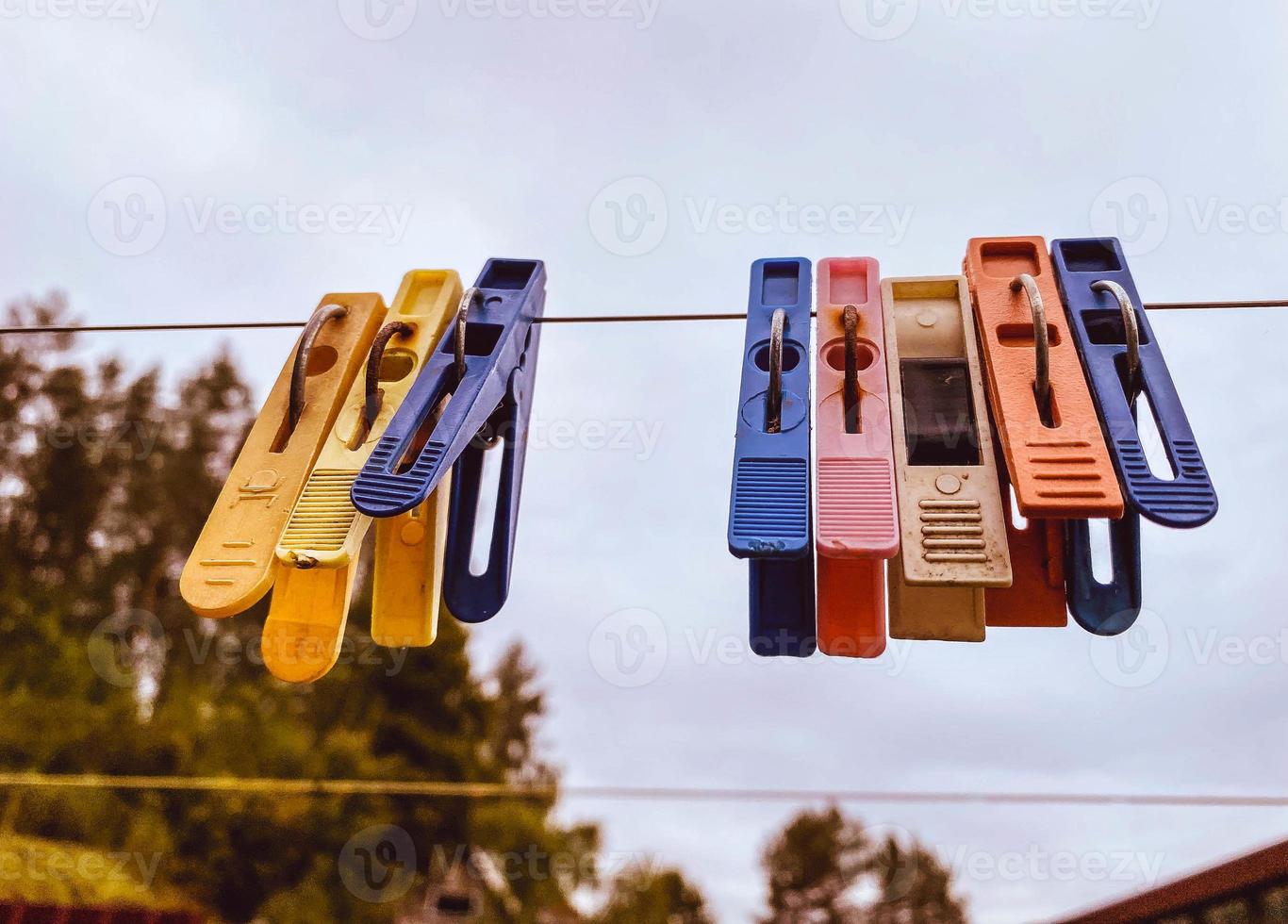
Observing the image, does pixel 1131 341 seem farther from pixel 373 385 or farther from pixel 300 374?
pixel 300 374

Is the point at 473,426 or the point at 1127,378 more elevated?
the point at 1127,378

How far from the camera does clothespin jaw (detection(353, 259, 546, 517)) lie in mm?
975

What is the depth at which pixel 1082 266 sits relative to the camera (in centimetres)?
131

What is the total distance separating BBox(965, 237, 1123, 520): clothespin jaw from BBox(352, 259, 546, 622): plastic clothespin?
65 cm

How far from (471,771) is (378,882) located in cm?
158

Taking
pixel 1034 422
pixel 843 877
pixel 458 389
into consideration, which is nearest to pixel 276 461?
pixel 458 389

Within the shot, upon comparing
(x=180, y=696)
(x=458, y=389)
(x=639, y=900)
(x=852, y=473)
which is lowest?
(x=639, y=900)

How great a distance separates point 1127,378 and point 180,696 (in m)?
8.33

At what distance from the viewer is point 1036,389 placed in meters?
1.05

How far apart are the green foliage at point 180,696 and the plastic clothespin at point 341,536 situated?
22.5 ft

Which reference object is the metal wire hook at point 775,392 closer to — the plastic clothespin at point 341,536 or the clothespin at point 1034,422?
the clothespin at point 1034,422

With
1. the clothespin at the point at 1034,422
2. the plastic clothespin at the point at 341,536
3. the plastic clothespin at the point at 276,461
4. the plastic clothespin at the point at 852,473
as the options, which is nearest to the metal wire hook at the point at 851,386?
the plastic clothespin at the point at 852,473

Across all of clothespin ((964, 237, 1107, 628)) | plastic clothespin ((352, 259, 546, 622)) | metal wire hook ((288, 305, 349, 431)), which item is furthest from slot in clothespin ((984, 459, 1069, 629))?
metal wire hook ((288, 305, 349, 431))

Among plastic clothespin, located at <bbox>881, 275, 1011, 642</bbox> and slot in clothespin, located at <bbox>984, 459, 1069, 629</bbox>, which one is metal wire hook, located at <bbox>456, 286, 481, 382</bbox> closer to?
plastic clothespin, located at <bbox>881, 275, 1011, 642</bbox>
